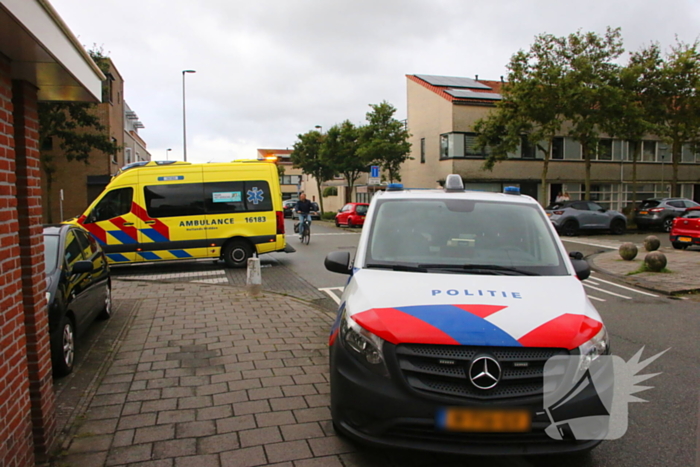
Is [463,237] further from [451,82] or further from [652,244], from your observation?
[451,82]

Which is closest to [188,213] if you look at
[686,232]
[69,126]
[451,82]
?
[686,232]

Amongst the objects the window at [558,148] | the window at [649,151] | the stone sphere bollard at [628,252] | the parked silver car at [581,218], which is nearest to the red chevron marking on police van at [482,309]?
the stone sphere bollard at [628,252]

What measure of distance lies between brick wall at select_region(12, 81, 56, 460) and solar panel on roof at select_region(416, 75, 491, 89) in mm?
33270

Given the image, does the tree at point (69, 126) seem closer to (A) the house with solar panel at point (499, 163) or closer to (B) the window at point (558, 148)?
(A) the house with solar panel at point (499, 163)

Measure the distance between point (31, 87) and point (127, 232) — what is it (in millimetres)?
9405

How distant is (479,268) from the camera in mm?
4074

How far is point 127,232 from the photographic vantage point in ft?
41.3

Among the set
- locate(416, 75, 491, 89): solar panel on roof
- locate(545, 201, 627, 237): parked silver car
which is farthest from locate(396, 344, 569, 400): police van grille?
locate(416, 75, 491, 89): solar panel on roof

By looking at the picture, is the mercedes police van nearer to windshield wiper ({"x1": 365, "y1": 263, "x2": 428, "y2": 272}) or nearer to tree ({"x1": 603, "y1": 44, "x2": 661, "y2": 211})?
windshield wiper ({"x1": 365, "y1": 263, "x2": 428, "y2": 272})

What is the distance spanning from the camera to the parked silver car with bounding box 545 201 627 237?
75.6ft

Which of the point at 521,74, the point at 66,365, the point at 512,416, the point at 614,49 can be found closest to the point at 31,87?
the point at 66,365

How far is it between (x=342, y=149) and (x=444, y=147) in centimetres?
811

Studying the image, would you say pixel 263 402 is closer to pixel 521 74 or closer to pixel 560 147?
pixel 521 74

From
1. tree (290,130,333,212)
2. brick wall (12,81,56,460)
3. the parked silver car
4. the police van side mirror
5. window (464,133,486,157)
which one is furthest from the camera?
tree (290,130,333,212)
